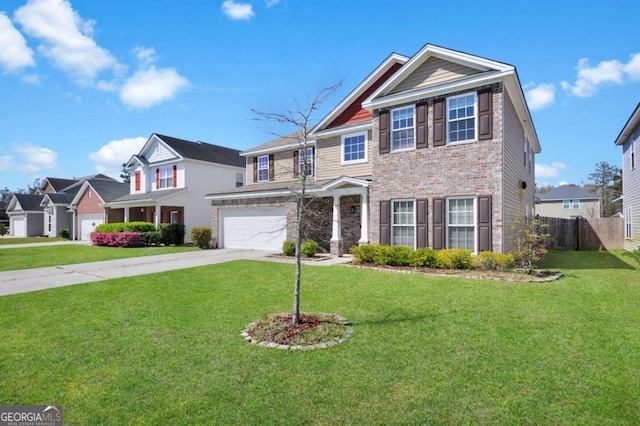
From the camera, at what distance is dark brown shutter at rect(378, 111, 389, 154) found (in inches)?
540

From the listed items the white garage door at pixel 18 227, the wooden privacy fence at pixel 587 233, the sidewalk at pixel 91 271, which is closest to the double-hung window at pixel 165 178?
the sidewalk at pixel 91 271

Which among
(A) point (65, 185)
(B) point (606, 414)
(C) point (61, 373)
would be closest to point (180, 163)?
(C) point (61, 373)

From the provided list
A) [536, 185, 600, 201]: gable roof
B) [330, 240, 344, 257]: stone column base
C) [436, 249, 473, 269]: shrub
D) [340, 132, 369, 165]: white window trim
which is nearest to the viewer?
[436, 249, 473, 269]: shrub

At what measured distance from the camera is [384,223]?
44.3 ft

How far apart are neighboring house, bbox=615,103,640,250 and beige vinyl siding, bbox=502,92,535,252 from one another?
5361 millimetres

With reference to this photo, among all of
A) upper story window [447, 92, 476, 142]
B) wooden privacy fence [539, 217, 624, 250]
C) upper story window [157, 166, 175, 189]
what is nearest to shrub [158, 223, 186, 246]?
upper story window [157, 166, 175, 189]

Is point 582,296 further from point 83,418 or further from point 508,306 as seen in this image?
point 83,418

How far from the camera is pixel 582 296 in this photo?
293 inches

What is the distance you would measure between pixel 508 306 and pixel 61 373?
7329 millimetres

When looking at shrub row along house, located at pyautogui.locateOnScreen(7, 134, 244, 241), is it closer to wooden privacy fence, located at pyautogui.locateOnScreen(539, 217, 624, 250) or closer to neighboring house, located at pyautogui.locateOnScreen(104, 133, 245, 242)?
neighboring house, located at pyautogui.locateOnScreen(104, 133, 245, 242)

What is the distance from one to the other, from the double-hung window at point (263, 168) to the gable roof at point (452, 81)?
28.3 feet

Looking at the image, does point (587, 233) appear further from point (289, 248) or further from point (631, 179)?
point (289, 248)

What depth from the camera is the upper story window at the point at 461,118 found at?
11.9m

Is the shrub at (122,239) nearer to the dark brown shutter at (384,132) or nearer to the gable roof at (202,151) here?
the gable roof at (202,151)
